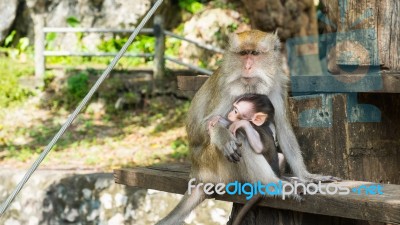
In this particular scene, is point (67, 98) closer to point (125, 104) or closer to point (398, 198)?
point (125, 104)

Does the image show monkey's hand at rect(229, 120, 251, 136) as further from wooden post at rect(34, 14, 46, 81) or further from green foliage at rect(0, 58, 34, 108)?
wooden post at rect(34, 14, 46, 81)

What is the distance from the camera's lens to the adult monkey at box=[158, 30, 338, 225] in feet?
11.4

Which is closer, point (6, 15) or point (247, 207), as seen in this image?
point (247, 207)

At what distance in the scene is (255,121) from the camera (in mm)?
3557

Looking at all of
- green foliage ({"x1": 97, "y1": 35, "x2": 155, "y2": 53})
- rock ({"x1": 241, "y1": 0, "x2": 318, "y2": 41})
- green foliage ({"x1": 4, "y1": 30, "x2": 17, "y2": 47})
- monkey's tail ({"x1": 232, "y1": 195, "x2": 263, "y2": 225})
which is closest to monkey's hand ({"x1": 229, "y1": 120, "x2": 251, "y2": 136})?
monkey's tail ({"x1": 232, "y1": 195, "x2": 263, "y2": 225})

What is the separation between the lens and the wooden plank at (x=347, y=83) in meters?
3.32

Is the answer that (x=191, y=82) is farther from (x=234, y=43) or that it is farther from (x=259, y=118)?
(x=259, y=118)

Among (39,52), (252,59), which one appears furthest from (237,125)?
(39,52)

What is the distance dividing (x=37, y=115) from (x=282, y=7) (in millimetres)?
3617

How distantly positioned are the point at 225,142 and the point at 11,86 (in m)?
7.43

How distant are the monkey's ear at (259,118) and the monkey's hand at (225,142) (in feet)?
0.48

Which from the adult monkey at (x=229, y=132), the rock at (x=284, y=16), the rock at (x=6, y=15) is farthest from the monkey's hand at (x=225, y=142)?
the rock at (x=6, y=15)

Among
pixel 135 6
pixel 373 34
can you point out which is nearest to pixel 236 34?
pixel 373 34

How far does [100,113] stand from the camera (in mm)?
10141
